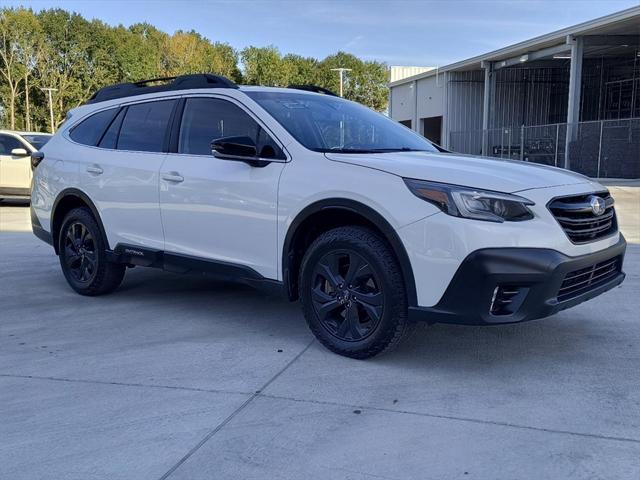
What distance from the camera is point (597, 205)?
3848 millimetres

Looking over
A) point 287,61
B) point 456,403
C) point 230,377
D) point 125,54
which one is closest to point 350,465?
point 456,403

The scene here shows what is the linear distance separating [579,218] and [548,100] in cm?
3733

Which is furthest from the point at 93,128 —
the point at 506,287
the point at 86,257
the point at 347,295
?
the point at 506,287

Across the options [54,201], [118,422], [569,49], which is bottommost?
[118,422]

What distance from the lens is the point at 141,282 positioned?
6.54 m

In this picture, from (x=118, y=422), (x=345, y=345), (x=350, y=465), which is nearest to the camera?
(x=350, y=465)

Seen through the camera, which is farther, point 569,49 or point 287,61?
point 287,61

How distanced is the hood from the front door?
1.92 feet

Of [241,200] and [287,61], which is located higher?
[287,61]

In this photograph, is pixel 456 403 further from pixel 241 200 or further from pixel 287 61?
pixel 287 61

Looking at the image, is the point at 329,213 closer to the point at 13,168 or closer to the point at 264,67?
the point at 13,168

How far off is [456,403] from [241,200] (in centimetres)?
199

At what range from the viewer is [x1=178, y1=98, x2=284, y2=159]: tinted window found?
14.7ft

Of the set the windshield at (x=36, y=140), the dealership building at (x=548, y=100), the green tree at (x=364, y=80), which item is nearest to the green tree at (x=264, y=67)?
the green tree at (x=364, y=80)
